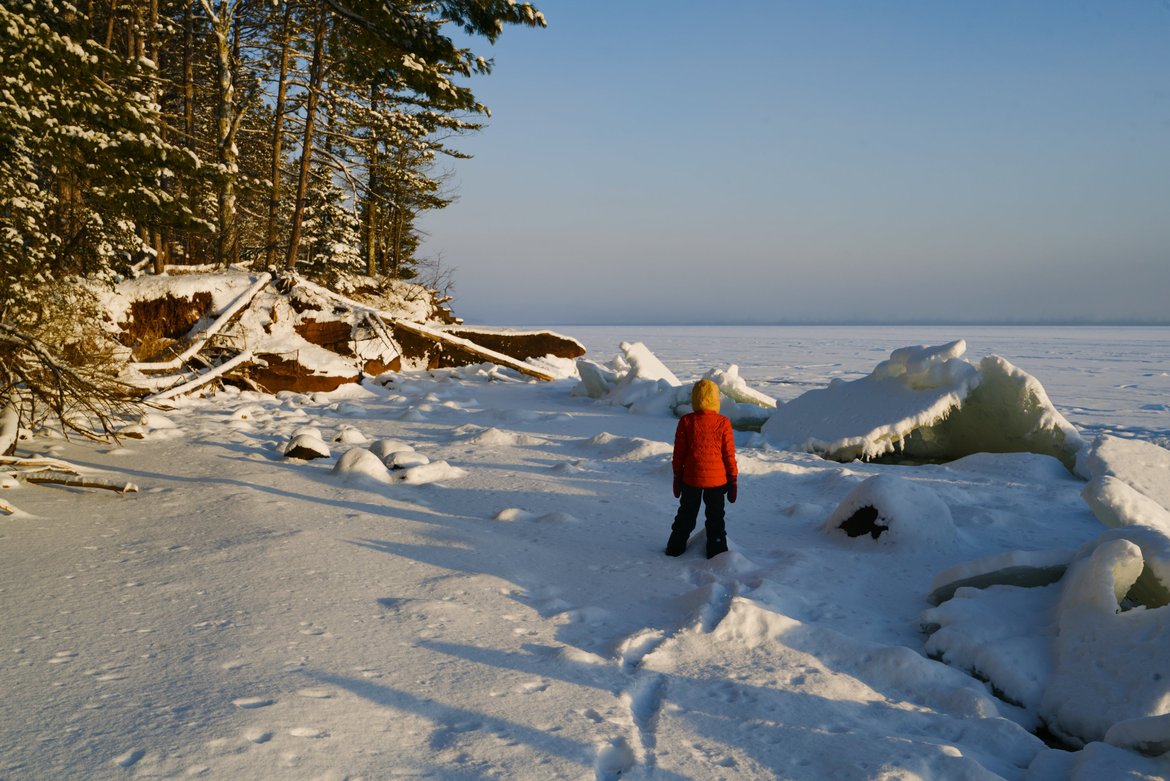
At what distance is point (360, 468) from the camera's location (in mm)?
6102

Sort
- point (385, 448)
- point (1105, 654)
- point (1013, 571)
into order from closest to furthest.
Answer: point (1105, 654) → point (1013, 571) → point (385, 448)

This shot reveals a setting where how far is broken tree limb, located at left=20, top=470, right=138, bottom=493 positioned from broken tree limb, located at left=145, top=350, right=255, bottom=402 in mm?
3253

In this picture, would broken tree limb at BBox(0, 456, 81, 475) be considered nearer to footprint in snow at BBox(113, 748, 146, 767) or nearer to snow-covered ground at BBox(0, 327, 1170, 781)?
snow-covered ground at BBox(0, 327, 1170, 781)

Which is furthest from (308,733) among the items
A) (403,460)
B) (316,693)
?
(403,460)

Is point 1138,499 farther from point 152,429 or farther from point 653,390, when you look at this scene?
point 152,429

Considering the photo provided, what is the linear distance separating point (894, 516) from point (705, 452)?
1.43m

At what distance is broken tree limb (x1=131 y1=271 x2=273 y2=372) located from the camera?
9680 mm

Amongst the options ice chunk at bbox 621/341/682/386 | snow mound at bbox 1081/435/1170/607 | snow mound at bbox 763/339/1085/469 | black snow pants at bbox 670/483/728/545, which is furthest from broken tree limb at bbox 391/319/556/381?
black snow pants at bbox 670/483/728/545

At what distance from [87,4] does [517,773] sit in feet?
60.0

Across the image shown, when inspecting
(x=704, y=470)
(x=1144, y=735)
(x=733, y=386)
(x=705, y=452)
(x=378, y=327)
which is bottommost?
(x=1144, y=735)

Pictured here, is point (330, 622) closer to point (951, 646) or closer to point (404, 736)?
point (404, 736)

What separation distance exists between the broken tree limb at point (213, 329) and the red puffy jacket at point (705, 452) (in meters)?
7.89

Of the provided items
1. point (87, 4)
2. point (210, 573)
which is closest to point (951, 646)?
point (210, 573)

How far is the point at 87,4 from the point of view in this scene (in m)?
14.4
